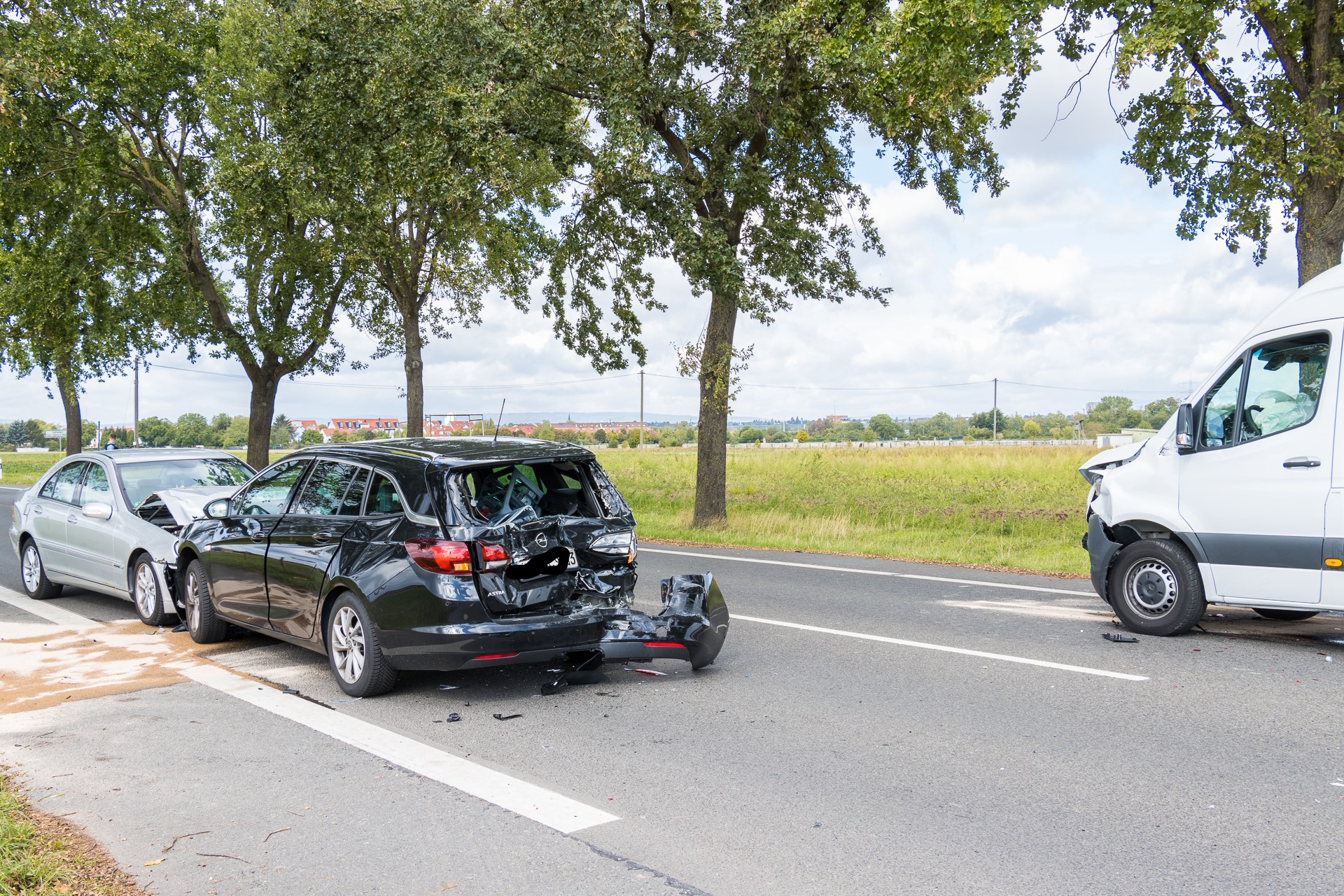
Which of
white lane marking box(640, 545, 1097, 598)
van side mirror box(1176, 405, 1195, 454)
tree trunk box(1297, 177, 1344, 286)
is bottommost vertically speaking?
white lane marking box(640, 545, 1097, 598)

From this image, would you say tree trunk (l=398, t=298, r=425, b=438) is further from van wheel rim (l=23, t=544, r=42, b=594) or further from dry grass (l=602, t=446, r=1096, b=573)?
van wheel rim (l=23, t=544, r=42, b=594)

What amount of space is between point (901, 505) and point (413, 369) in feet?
38.7

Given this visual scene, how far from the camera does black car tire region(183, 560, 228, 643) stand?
789 centimetres

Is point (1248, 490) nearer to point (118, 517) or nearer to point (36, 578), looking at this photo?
point (118, 517)

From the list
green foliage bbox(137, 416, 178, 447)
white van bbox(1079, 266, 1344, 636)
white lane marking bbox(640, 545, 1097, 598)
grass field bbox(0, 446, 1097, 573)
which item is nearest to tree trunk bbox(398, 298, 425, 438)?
grass field bbox(0, 446, 1097, 573)

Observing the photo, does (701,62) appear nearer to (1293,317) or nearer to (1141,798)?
(1293,317)

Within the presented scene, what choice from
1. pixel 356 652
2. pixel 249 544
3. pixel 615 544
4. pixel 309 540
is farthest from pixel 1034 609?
pixel 249 544

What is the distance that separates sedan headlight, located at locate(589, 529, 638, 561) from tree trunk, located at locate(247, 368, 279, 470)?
75.4 feet

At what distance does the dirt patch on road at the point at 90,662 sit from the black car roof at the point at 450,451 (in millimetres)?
1837

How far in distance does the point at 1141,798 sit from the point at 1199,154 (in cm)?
1343

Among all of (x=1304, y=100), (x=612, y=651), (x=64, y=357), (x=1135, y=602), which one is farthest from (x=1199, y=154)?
(x=64, y=357)

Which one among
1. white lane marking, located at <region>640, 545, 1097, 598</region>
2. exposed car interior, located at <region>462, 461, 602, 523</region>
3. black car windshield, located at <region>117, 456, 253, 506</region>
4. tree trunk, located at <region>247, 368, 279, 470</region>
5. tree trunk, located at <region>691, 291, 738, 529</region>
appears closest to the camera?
exposed car interior, located at <region>462, 461, 602, 523</region>

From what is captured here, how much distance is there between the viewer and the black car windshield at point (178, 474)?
9.64 m

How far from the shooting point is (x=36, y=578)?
1062cm
